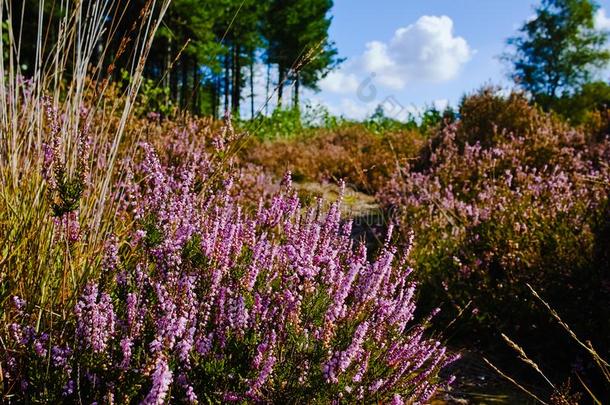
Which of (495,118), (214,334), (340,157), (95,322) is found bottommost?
(214,334)

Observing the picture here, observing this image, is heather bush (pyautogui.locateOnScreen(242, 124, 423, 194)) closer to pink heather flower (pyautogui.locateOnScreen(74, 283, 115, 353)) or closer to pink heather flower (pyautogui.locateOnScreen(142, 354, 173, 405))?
pink heather flower (pyautogui.locateOnScreen(74, 283, 115, 353))

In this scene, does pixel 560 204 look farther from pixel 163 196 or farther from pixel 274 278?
pixel 163 196

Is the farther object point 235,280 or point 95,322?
point 235,280

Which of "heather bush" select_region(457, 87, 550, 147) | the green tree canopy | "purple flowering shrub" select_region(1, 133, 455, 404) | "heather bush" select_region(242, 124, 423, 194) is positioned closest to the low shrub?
"purple flowering shrub" select_region(1, 133, 455, 404)

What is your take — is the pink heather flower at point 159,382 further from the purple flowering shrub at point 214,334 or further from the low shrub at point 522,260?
the low shrub at point 522,260

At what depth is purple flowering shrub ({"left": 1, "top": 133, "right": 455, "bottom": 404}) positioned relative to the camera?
69.5 inches

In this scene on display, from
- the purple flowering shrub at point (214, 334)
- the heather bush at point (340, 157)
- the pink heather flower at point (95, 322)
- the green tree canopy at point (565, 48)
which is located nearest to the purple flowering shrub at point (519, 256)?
the purple flowering shrub at point (214, 334)

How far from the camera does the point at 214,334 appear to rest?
204 cm

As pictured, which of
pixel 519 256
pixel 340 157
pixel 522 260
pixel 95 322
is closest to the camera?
pixel 95 322

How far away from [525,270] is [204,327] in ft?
8.54

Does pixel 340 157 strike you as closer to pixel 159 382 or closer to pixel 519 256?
pixel 519 256

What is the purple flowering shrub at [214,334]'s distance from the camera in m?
1.76

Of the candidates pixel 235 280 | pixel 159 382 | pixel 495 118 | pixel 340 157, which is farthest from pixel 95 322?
pixel 340 157

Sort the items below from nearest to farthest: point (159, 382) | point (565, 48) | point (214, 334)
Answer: point (159, 382) < point (214, 334) < point (565, 48)
